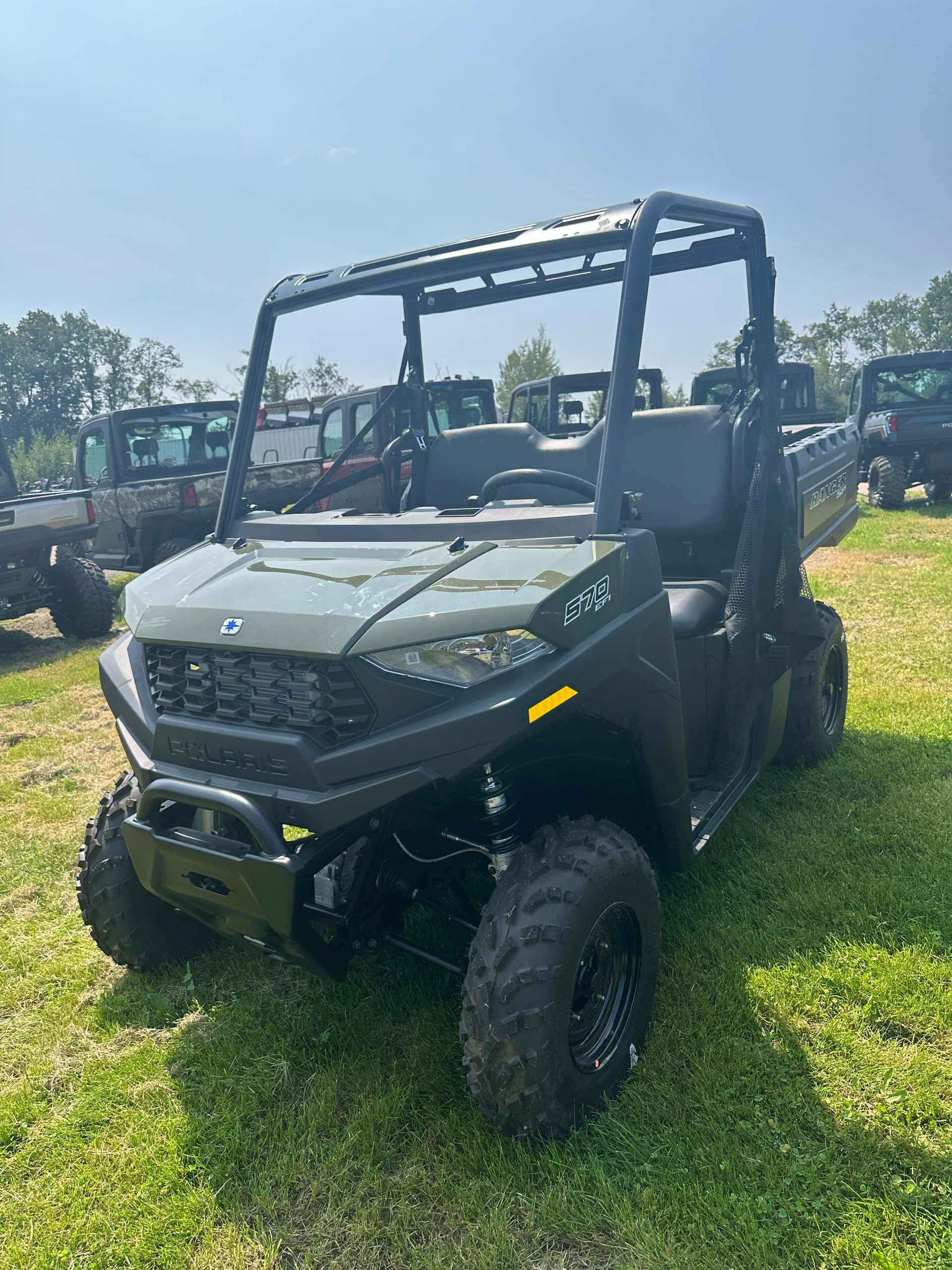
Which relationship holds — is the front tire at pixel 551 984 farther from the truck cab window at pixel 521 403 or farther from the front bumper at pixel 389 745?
the truck cab window at pixel 521 403

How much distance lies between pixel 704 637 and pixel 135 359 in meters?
75.6

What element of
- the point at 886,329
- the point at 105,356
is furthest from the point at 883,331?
the point at 105,356

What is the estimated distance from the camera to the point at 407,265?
8.55 feet

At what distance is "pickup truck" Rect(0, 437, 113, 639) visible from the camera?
300 inches

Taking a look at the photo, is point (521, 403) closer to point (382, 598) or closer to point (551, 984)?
point (382, 598)

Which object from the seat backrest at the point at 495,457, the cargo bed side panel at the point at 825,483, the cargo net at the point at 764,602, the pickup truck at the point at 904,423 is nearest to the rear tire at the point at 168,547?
the seat backrest at the point at 495,457

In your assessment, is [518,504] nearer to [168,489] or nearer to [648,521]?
[648,521]

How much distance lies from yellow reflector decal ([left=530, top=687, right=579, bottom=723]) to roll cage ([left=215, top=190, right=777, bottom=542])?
0.46 meters

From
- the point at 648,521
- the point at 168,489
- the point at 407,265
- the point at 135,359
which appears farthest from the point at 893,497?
the point at 135,359

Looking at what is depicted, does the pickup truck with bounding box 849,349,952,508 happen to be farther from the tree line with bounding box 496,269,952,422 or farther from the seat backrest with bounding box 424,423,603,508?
the tree line with bounding box 496,269,952,422

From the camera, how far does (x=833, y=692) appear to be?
415 cm

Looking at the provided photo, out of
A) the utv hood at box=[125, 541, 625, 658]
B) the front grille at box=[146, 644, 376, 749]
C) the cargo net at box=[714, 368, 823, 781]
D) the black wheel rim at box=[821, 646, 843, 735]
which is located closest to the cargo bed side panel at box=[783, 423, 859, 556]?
the cargo net at box=[714, 368, 823, 781]

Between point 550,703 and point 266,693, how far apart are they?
2.02 ft

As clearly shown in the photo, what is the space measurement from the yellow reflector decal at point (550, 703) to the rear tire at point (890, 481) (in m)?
12.2
